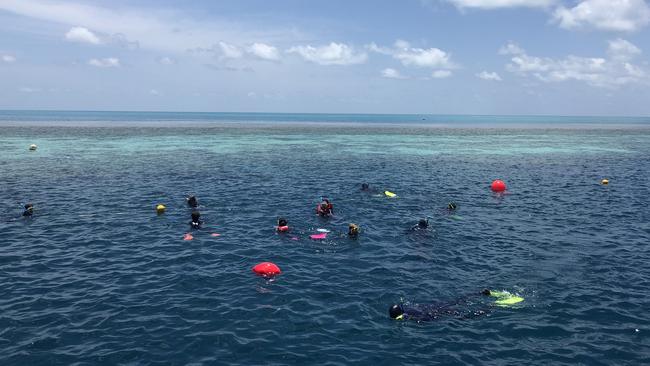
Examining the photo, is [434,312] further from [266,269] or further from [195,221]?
[195,221]

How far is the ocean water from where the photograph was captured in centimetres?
1548

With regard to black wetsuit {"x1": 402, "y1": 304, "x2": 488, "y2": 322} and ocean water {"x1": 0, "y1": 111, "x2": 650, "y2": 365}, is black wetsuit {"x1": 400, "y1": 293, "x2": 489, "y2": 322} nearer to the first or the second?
black wetsuit {"x1": 402, "y1": 304, "x2": 488, "y2": 322}

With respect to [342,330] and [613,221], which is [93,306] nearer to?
[342,330]

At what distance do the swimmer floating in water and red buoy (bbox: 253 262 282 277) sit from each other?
22.2 feet

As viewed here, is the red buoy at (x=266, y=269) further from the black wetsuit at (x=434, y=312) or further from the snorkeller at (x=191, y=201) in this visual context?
the snorkeller at (x=191, y=201)

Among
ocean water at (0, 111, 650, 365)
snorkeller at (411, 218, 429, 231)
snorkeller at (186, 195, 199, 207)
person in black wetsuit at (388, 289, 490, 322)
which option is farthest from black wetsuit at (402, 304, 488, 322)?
snorkeller at (186, 195, 199, 207)

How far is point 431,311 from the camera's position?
59.5 ft

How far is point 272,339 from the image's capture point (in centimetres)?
1597

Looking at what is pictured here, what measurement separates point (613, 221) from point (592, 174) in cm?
2546

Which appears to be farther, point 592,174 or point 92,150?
point 92,150

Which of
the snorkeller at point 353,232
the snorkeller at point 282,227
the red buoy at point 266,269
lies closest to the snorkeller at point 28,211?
the snorkeller at point 282,227

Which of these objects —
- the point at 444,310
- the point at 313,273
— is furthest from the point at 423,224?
the point at 444,310

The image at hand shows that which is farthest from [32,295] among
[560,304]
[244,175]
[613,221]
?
[613,221]

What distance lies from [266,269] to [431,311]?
8.45m
